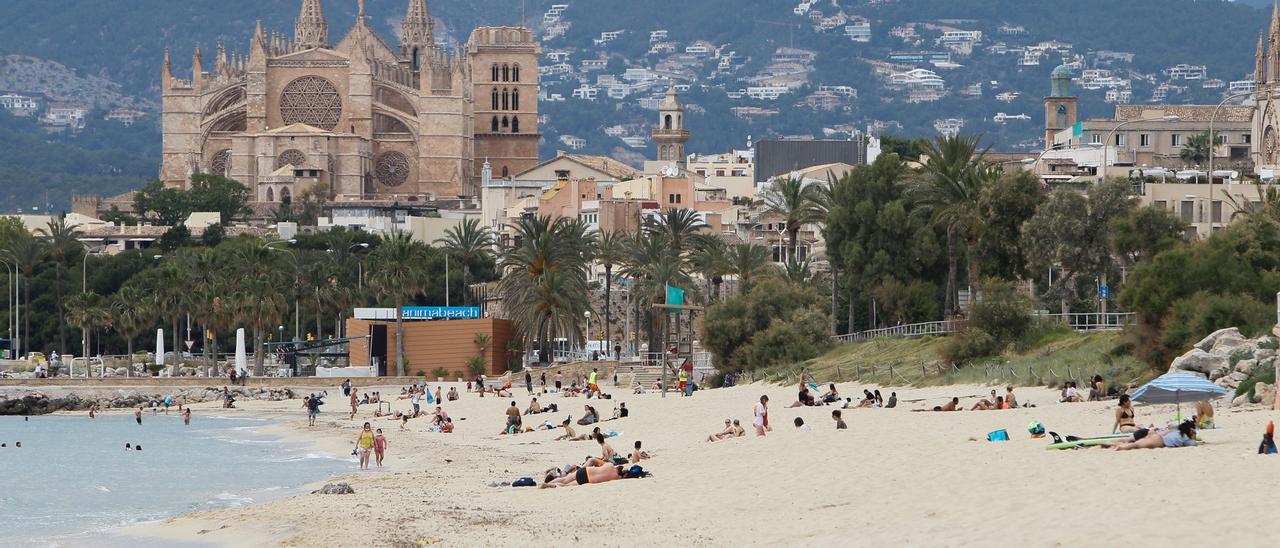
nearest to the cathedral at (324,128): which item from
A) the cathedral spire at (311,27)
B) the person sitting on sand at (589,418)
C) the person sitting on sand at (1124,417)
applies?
the cathedral spire at (311,27)

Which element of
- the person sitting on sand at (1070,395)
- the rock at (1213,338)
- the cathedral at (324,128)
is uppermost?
the cathedral at (324,128)

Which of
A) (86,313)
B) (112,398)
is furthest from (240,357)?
(86,313)

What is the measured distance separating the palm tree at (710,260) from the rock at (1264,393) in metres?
37.4

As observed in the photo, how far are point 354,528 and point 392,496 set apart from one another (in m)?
4.17

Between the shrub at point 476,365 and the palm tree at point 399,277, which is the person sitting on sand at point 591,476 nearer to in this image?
the shrub at point 476,365

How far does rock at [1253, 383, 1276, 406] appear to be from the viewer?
29.3 metres

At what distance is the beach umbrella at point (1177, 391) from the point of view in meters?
28.5

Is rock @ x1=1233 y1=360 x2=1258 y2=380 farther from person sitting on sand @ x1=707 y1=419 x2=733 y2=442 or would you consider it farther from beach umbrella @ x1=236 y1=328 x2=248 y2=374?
beach umbrella @ x1=236 y1=328 x2=248 y2=374

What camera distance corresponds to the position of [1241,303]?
37.6 metres

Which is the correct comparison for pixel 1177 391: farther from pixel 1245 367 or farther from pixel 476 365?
pixel 476 365

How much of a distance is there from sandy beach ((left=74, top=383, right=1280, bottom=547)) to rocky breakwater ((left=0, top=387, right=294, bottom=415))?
34.7m

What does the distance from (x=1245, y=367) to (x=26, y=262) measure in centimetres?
7482

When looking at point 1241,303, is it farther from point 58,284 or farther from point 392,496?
point 58,284

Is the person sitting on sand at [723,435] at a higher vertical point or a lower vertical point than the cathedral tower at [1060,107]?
lower
